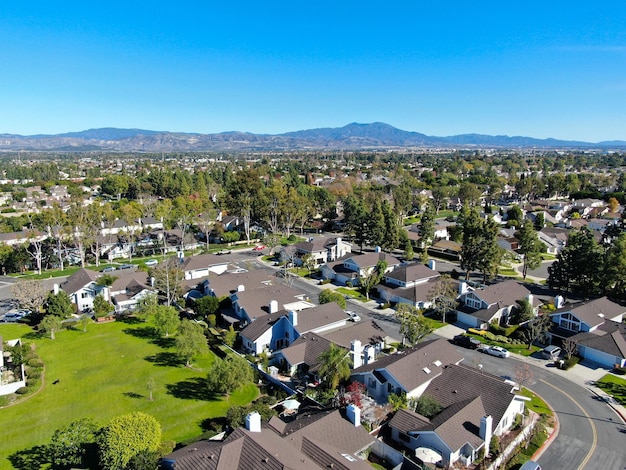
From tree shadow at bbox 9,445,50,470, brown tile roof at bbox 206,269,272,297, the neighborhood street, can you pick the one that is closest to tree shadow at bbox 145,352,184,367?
brown tile roof at bbox 206,269,272,297

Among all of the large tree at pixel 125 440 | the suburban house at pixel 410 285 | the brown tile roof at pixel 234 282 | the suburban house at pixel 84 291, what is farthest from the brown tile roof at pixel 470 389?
the suburban house at pixel 84 291

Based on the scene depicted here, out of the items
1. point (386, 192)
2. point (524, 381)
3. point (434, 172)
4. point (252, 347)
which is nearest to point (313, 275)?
point (252, 347)

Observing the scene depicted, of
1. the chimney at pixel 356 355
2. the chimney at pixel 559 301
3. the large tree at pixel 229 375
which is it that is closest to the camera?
the large tree at pixel 229 375

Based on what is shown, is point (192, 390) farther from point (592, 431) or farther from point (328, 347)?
point (592, 431)

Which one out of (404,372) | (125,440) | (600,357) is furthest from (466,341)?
(125,440)

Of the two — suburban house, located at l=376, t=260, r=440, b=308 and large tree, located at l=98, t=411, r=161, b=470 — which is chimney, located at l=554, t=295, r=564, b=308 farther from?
large tree, located at l=98, t=411, r=161, b=470

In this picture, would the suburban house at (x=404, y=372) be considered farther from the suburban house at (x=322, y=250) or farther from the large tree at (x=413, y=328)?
the suburban house at (x=322, y=250)

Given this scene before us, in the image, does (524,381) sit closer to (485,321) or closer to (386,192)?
(485,321)
